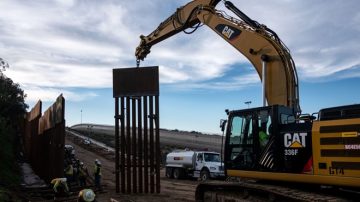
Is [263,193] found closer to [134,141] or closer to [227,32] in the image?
[227,32]

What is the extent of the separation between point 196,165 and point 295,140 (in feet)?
71.4

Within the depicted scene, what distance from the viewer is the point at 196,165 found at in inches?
1265

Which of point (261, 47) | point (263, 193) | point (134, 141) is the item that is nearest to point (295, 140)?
point (263, 193)

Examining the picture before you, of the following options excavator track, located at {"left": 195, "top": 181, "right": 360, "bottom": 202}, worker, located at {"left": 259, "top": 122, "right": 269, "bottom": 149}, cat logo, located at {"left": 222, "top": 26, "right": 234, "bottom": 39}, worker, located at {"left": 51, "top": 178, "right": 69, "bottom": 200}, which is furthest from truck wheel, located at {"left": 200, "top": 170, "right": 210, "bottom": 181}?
worker, located at {"left": 259, "top": 122, "right": 269, "bottom": 149}

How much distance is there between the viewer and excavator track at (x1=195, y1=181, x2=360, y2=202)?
10.0 m

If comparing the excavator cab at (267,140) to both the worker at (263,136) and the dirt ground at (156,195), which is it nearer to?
the worker at (263,136)

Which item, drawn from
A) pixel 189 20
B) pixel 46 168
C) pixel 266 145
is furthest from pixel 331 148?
pixel 46 168

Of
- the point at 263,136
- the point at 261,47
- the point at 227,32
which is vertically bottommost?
the point at 263,136

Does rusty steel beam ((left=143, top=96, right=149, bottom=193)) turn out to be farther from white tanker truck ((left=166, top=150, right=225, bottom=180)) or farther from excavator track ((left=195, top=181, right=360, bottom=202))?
white tanker truck ((left=166, top=150, right=225, bottom=180))

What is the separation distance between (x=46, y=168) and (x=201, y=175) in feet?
32.4

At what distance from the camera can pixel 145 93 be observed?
21.1 metres

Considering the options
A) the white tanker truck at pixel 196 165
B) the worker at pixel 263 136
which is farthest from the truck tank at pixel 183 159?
the worker at pixel 263 136

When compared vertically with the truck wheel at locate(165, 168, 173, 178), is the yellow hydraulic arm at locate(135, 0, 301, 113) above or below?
above

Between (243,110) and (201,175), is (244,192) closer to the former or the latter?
(243,110)
